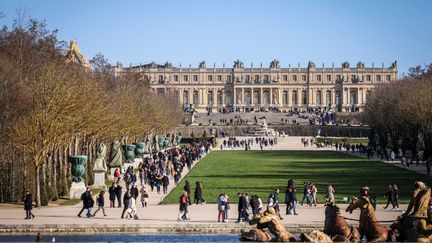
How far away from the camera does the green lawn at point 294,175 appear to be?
49344 mm

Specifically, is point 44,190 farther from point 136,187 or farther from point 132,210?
point 132,210

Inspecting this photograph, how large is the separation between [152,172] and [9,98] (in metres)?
11.9

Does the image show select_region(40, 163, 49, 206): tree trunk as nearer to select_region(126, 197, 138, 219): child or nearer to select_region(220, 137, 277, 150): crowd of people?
select_region(126, 197, 138, 219): child

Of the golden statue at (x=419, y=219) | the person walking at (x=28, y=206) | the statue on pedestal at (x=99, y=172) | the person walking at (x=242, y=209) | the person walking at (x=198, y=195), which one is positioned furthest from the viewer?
the statue on pedestal at (x=99, y=172)

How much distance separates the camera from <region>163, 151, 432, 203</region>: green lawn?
1943 inches

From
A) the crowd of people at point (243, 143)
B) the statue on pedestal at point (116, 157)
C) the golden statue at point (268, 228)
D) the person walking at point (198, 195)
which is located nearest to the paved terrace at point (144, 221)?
the person walking at point (198, 195)

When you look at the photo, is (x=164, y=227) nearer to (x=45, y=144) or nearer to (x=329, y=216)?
(x=329, y=216)

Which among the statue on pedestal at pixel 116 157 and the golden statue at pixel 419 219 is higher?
the statue on pedestal at pixel 116 157

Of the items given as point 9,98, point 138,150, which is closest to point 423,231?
point 9,98

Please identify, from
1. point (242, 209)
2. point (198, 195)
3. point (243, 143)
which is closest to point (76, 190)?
point (198, 195)

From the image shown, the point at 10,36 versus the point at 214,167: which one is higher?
the point at 10,36

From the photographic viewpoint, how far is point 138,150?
7412 cm

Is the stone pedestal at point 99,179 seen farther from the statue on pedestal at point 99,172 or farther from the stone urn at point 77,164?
the stone urn at point 77,164

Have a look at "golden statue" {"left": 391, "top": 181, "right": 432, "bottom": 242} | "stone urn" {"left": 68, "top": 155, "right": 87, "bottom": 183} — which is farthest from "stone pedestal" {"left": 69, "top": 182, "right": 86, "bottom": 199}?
"golden statue" {"left": 391, "top": 181, "right": 432, "bottom": 242}
